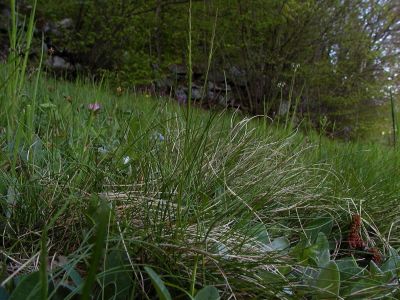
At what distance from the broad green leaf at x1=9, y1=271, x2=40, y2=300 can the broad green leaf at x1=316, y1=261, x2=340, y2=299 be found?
17.8 inches

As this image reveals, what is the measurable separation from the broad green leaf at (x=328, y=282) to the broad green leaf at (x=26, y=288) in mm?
452

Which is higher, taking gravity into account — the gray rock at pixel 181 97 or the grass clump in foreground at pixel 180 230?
the grass clump in foreground at pixel 180 230

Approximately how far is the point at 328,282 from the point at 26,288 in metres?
0.49

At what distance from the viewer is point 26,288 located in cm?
63

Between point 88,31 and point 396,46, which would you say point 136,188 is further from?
point 396,46

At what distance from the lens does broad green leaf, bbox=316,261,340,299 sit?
78cm

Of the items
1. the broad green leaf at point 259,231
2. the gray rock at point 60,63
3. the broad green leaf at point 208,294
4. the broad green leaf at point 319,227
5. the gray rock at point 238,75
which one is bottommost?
the gray rock at point 60,63

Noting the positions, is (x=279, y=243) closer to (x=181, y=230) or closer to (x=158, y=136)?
(x=181, y=230)

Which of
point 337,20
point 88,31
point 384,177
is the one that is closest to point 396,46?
point 337,20

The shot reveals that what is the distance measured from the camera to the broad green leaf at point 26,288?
0.63 m

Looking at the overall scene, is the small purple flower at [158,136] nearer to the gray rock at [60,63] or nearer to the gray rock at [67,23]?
the gray rock at [60,63]

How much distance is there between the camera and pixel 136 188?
1.06 meters

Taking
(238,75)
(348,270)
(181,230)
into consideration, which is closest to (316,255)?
(348,270)

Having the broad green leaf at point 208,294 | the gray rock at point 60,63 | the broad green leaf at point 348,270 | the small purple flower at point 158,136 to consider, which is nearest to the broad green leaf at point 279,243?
the broad green leaf at point 348,270
